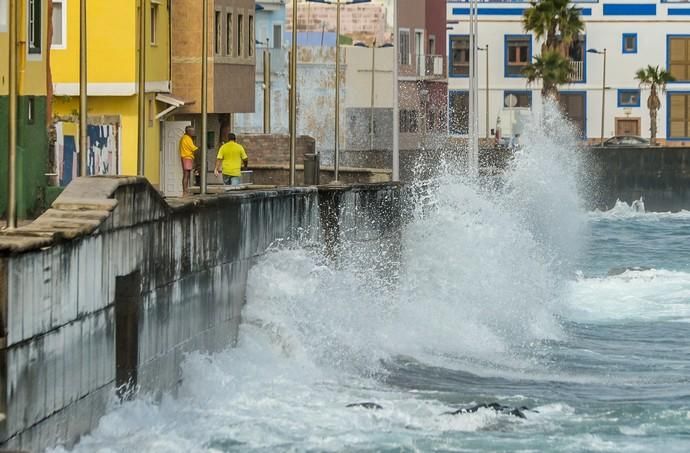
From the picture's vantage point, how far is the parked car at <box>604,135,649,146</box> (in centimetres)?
8719

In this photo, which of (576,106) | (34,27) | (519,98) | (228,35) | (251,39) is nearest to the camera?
(34,27)

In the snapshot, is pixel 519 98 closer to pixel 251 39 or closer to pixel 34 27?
pixel 251 39

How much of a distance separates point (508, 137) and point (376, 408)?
6719 cm

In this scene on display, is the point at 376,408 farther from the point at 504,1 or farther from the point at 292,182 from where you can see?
the point at 504,1

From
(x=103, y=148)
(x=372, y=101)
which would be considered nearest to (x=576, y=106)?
(x=372, y=101)

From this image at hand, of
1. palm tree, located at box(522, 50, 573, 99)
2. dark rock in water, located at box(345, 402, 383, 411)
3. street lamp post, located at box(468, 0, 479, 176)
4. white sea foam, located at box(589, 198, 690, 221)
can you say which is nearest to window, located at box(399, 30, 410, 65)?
white sea foam, located at box(589, 198, 690, 221)

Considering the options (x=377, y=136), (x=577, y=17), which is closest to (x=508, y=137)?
(x=577, y=17)

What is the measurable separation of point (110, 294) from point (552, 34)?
244 ft

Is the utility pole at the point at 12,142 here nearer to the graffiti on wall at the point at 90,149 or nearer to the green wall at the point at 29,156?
the green wall at the point at 29,156

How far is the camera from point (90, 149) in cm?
3512

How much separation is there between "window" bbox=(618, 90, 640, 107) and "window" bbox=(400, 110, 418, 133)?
868 inches

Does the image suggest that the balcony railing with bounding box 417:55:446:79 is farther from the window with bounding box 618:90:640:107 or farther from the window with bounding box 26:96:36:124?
the window with bounding box 26:96:36:124

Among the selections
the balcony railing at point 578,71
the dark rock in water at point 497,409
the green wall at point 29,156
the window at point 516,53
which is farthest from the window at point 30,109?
the balcony railing at point 578,71

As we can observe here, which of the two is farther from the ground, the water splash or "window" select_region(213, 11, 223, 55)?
"window" select_region(213, 11, 223, 55)
